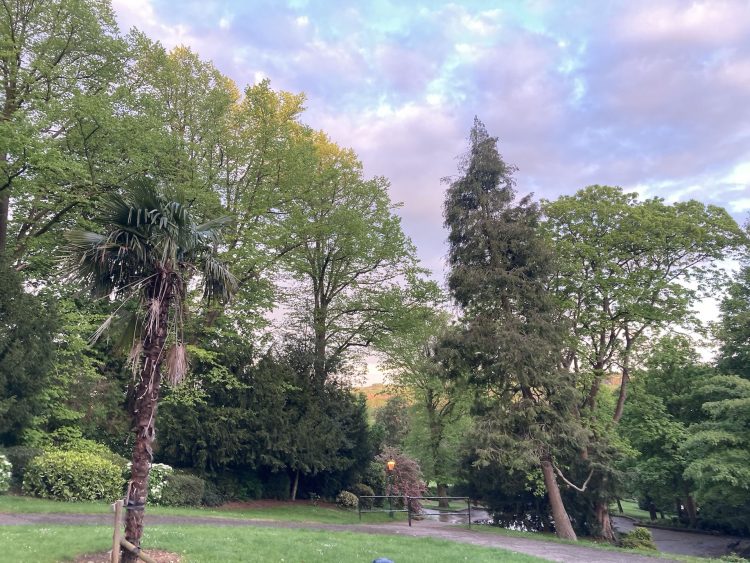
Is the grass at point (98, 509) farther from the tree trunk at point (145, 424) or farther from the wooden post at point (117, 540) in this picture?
the wooden post at point (117, 540)

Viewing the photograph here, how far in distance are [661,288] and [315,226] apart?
16134 mm

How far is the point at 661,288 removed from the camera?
2295 centimetres

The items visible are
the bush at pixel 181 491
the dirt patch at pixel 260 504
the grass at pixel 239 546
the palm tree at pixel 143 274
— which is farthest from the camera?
the dirt patch at pixel 260 504

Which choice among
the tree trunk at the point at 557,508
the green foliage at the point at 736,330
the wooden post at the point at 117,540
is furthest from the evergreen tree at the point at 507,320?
the wooden post at the point at 117,540

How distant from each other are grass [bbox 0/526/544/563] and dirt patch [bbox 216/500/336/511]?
34.9 feet

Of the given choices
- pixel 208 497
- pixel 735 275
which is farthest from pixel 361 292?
pixel 735 275

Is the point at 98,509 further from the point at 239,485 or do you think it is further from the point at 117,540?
the point at 239,485

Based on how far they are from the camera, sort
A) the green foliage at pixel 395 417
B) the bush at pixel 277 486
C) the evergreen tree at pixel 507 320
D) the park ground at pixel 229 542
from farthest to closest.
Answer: the green foliage at pixel 395 417
the bush at pixel 277 486
the evergreen tree at pixel 507 320
the park ground at pixel 229 542

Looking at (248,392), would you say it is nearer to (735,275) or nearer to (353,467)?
(353,467)

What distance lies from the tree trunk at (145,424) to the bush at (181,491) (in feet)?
37.8

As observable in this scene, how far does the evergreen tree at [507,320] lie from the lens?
1958cm

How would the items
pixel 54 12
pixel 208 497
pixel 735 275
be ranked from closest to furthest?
1. pixel 54 12
2. pixel 208 497
3. pixel 735 275

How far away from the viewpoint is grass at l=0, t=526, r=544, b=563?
29.6 feet

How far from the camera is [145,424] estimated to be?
814cm
